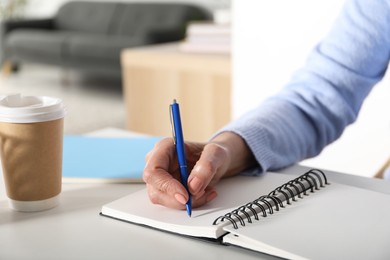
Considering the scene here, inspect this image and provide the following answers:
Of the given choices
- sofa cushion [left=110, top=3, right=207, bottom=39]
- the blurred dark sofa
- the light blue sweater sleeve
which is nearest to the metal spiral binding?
the light blue sweater sleeve

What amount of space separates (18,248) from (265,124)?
439 mm

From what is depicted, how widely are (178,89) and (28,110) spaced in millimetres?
1752

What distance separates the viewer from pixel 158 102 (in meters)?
2.52

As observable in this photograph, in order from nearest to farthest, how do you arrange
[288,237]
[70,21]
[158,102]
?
1. [288,237]
2. [158,102]
3. [70,21]

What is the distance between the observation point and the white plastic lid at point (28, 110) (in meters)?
0.69

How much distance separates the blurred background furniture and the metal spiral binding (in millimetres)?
1488

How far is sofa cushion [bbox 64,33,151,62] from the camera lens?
479cm

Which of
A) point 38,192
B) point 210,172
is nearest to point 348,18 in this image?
point 210,172

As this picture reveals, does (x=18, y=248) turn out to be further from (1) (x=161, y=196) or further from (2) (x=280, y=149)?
(2) (x=280, y=149)

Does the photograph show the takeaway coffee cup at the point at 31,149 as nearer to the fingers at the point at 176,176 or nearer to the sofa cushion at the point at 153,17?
the fingers at the point at 176,176

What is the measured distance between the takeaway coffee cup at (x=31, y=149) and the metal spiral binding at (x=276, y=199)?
21 centimetres

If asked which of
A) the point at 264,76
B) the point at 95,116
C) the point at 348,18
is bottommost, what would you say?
the point at 95,116

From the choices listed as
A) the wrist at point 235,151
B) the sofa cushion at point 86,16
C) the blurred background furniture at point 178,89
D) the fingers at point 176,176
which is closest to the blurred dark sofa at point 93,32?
the sofa cushion at point 86,16

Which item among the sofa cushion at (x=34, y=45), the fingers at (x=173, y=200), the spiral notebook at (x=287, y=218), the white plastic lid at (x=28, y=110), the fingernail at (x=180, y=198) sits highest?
the white plastic lid at (x=28, y=110)
